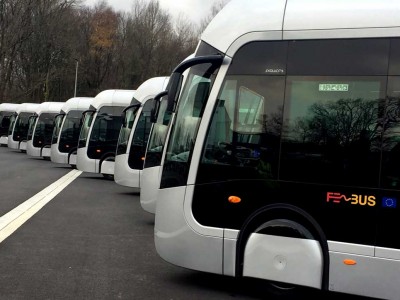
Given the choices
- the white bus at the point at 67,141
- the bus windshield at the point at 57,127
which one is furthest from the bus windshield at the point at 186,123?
the bus windshield at the point at 57,127

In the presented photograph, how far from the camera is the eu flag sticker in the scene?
4.79 metres

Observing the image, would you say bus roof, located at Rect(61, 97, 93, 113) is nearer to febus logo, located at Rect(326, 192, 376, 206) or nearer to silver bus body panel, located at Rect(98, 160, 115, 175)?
silver bus body panel, located at Rect(98, 160, 115, 175)

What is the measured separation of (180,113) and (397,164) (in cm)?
249

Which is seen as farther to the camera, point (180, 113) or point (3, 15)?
point (3, 15)

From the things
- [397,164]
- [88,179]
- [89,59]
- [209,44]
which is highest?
[89,59]

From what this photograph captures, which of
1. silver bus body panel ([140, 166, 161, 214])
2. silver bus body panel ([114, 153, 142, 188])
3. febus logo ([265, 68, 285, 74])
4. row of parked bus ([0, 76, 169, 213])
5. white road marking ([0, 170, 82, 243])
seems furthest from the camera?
row of parked bus ([0, 76, 169, 213])

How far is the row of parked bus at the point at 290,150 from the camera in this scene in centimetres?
489

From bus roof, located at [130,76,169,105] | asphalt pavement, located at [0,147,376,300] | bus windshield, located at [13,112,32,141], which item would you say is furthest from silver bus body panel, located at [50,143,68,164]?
bus windshield, located at [13,112,32,141]

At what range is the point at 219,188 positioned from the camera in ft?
18.0

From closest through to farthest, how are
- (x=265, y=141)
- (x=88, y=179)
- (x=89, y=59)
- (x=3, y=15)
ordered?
1. (x=265, y=141)
2. (x=88, y=179)
3. (x=3, y=15)
4. (x=89, y=59)

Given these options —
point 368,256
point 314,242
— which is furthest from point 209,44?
point 368,256

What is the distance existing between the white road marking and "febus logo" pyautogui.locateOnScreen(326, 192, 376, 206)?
5221 mm

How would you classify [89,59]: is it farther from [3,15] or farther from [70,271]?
[70,271]

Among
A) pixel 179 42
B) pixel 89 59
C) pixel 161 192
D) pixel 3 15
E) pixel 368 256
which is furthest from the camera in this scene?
pixel 89 59
